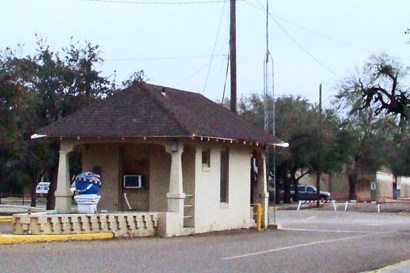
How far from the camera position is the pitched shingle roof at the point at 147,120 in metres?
25.2

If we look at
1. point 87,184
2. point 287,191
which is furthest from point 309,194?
point 87,184

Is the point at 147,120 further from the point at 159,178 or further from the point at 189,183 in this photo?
the point at 189,183

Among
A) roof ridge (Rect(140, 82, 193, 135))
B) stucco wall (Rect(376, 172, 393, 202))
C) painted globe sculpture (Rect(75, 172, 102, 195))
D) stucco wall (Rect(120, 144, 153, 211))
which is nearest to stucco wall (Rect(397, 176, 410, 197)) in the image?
stucco wall (Rect(376, 172, 393, 202))

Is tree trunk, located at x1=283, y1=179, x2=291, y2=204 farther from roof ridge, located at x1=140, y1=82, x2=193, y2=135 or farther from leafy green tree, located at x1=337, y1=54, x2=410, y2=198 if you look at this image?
roof ridge, located at x1=140, y1=82, x2=193, y2=135

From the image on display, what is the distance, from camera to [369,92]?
39.3m

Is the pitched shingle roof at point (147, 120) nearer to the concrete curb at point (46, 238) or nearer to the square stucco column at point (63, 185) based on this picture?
the square stucco column at point (63, 185)

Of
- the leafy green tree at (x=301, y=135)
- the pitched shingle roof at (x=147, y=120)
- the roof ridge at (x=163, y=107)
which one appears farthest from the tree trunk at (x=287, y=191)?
the roof ridge at (x=163, y=107)

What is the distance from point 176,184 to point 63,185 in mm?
4053

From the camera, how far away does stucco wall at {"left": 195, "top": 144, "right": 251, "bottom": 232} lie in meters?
26.5

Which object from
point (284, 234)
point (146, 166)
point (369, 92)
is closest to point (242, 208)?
point (284, 234)

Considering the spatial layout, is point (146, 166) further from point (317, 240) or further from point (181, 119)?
point (317, 240)

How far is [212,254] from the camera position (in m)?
19.2

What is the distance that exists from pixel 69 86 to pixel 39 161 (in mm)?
4068

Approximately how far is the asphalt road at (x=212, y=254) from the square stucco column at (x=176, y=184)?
1043 millimetres
